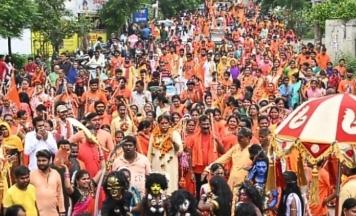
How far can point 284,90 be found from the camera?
685 inches

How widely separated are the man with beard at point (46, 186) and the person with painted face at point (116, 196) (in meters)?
0.75

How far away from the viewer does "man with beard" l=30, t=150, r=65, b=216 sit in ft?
30.0

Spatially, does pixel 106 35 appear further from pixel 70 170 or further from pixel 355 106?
pixel 355 106

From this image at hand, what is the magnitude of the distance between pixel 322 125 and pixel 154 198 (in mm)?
1819

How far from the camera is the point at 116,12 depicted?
35719mm

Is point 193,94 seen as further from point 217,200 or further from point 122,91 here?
point 217,200

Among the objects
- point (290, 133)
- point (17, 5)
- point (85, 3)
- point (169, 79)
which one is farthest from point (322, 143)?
point (85, 3)

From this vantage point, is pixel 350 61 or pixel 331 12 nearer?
pixel 350 61

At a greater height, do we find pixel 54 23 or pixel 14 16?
pixel 14 16

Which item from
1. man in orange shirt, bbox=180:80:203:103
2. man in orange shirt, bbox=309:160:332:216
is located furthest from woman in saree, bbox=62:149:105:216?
man in orange shirt, bbox=180:80:203:103

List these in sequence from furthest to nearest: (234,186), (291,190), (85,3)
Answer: (85,3)
(234,186)
(291,190)

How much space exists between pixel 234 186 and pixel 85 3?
26617mm

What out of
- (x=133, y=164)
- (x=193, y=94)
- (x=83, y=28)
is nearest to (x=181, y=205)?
(x=133, y=164)

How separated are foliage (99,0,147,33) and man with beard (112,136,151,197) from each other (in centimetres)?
2599
